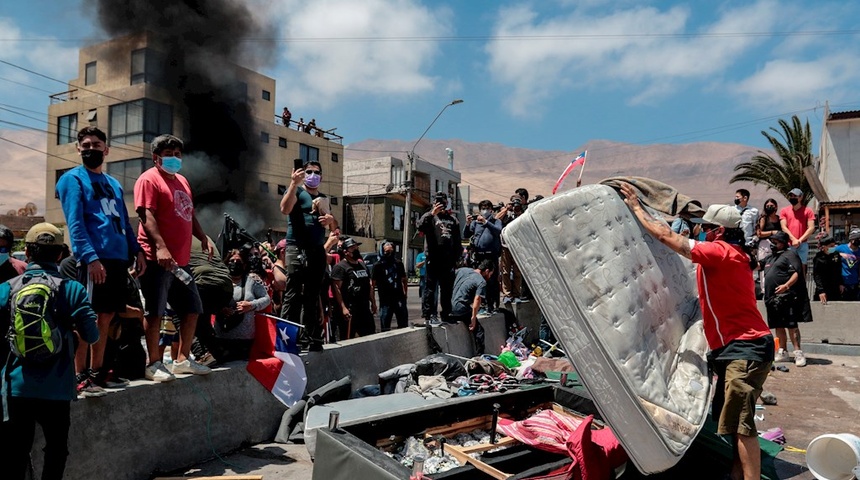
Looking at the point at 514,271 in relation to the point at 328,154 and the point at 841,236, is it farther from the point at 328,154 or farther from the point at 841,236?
the point at 328,154

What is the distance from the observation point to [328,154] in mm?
50250

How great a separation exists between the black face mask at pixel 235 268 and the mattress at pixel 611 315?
12.3 feet

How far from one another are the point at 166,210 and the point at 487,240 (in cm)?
599

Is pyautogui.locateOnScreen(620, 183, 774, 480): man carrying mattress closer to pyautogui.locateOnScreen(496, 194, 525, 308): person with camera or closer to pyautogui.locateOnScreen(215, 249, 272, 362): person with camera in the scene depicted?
pyautogui.locateOnScreen(215, 249, 272, 362): person with camera

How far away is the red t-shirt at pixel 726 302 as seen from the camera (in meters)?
4.48

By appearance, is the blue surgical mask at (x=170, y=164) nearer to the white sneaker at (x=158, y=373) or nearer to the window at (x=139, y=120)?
the white sneaker at (x=158, y=373)

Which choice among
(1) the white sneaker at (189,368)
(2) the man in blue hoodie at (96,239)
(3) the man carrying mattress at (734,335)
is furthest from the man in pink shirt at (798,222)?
(2) the man in blue hoodie at (96,239)

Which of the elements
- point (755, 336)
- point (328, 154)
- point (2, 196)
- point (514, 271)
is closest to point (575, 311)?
point (755, 336)

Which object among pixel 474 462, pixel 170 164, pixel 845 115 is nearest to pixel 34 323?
pixel 170 164

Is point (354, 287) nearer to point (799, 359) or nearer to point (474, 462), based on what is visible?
point (474, 462)

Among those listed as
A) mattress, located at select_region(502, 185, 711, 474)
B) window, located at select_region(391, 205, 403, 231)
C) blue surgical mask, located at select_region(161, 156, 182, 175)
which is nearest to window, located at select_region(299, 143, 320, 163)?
window, located at select_region(391, 205, 403, 231)

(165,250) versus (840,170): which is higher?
(840,170)

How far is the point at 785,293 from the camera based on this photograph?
30.5 ft

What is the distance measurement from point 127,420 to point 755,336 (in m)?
4.66
